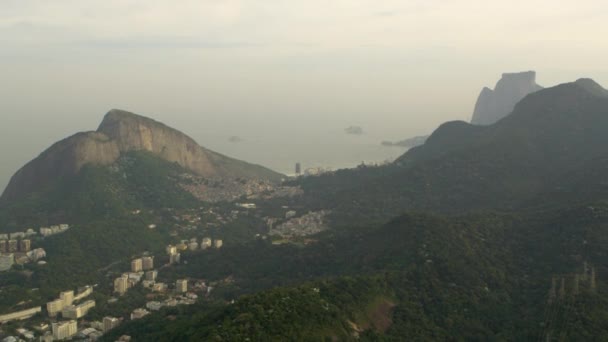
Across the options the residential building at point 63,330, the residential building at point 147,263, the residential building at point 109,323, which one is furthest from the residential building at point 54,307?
the residential building at point 147,263

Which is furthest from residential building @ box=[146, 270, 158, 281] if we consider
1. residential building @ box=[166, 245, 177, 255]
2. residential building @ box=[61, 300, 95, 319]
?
residential building @ box=[61, 300, 95, 319]

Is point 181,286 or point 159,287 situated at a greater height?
point 181,286

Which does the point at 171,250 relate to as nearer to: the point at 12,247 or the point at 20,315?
the point at 12,247

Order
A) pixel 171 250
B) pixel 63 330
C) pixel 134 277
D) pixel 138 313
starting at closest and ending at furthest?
pixel 63 330, pixel 138 313, pixel 134 277, pixel 171 250

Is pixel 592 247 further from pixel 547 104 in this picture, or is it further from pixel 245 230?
pixel 547 104

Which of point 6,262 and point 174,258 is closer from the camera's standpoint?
point 6,262

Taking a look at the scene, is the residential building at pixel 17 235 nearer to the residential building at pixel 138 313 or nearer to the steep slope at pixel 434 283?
the steep slope at pixel 434 283

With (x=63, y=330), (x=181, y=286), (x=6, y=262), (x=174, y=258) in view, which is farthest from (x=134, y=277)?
(x=6, y=262)
